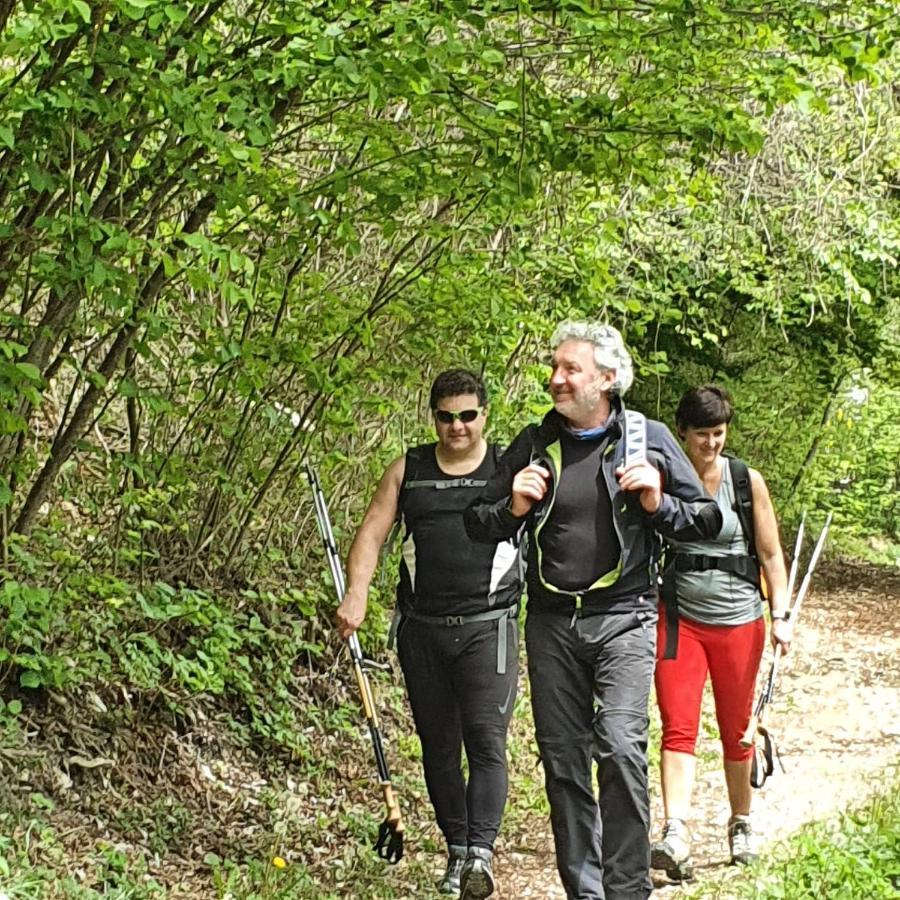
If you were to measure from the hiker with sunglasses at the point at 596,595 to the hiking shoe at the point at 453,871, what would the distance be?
95cm

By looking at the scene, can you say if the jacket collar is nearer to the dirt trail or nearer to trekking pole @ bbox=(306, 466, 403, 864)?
trekking pole @ bbox=(306, 466, 403, 864)

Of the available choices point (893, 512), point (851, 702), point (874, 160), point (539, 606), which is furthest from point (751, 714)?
point (893, 512)

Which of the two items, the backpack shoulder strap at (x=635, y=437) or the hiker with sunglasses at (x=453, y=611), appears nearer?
the backpack shoulder strap at (x=635, y=437)

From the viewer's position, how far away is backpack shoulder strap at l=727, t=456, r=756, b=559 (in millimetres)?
5785

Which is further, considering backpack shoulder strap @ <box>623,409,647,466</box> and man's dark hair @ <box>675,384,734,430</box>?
man's dark hair @ <box>675,384,734,430</box>

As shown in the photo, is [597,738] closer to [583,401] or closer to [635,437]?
[635,437]

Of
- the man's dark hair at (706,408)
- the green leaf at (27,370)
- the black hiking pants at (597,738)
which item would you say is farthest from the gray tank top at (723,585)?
the green leaf at (27,370)

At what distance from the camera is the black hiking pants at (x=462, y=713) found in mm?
5547

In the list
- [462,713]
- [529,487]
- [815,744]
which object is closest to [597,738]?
[529,487]

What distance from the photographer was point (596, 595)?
186 inches

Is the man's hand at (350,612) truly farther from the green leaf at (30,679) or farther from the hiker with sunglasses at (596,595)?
the green leaf at (30,679)

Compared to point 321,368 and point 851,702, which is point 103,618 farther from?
point 851,702

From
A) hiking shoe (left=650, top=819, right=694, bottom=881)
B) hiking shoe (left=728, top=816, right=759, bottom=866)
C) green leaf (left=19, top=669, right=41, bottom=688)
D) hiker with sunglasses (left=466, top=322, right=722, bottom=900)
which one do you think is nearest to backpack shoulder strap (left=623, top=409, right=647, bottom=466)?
hiker with sunglasses (left=466, top=322, right=722, bottom=900)

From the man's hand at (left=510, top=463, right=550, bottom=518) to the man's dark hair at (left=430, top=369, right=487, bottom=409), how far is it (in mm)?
902
